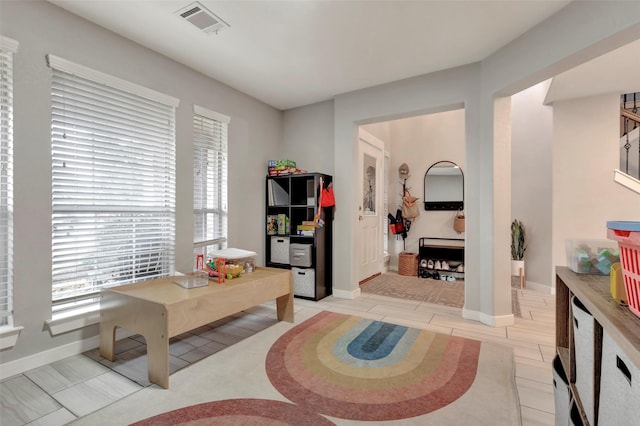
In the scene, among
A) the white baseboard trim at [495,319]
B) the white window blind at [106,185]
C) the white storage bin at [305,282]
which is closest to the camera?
the white window blind at [106,185]

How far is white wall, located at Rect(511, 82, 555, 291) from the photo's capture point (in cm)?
395

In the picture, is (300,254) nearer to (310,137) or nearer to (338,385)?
(310,137)

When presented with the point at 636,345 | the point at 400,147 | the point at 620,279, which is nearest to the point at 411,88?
the point at 400,147

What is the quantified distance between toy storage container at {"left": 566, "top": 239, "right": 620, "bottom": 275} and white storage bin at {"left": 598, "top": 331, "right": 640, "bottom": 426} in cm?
52

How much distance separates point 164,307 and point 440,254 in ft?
14.5

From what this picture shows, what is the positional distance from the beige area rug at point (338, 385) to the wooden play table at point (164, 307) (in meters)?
0.26

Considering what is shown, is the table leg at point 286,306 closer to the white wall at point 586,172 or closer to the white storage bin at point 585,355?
the white storage bin at point 585,355

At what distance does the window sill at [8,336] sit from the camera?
75.6 inches

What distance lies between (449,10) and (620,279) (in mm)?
2153

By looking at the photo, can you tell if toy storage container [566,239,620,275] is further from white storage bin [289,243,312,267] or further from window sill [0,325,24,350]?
window sill [0,325,24,350]

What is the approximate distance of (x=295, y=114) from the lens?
438cm

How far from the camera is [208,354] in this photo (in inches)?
89.4

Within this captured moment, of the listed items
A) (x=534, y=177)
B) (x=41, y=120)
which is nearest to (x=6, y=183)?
(x=41, y=120)

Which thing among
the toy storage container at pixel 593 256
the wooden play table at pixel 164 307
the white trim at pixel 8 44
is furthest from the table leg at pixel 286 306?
the white trim at pixel 8 44
